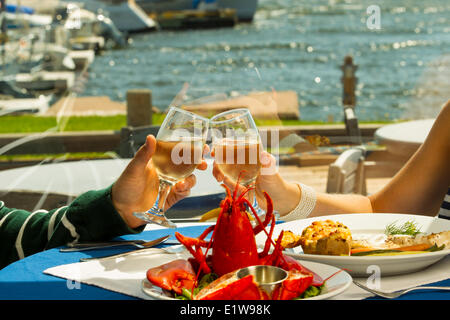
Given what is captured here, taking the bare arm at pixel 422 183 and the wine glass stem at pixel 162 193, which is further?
the bare arm at pixel 422 183

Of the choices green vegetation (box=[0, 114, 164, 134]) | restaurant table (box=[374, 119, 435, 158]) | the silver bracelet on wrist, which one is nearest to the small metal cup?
the silver bracelet on wrist

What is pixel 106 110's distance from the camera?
44.7ft

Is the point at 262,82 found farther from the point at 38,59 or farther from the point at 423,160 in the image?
the point at 38,59

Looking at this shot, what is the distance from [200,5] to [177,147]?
55.4 m

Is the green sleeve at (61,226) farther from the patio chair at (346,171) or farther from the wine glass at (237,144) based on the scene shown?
the patio chair at (346,171)

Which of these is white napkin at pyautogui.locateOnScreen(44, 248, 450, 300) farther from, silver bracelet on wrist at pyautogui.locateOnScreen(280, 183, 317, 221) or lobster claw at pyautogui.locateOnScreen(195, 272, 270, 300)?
silver bracelet on wrist at pyautogui.locateOnScreen(280, 183, 317, 221)

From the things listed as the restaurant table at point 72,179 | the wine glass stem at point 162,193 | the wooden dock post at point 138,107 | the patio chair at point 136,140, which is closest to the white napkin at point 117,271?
the wine glass stem at point 162,193

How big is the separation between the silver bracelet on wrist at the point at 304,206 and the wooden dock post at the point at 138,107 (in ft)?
18.0

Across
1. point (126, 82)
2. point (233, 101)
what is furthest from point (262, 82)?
point (126, 82)

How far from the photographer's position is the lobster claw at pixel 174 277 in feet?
3.01

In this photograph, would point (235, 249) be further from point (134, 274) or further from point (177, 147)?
point (177, 147)

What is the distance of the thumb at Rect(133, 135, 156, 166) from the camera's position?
1.25m

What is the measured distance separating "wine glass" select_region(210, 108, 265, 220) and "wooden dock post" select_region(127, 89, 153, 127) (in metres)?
5.76
